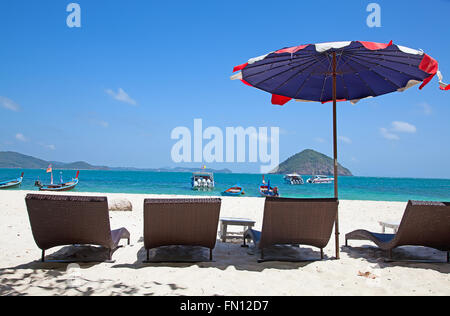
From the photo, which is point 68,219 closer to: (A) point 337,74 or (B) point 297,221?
(B) point 297,221

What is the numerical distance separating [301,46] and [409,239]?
7.90 ft

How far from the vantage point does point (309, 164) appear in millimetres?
107750

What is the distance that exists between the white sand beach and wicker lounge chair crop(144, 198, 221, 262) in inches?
10.3

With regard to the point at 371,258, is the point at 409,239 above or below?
above

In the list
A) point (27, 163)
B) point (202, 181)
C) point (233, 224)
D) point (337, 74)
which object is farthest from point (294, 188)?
point (27, 163)

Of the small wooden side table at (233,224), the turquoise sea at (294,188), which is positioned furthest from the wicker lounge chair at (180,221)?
the turquoise sea at (294,188)

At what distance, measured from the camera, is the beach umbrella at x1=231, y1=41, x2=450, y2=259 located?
3918 mm

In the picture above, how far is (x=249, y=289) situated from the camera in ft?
9.02

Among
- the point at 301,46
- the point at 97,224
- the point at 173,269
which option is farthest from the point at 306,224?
the point at 97,224

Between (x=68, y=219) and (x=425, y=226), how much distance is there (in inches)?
150

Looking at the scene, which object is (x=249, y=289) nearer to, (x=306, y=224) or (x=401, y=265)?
(x=306, y=224)
